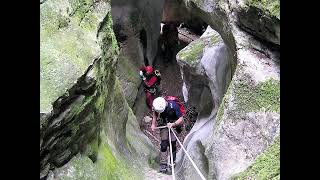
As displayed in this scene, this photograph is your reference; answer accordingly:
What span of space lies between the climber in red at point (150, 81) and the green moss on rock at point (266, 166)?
852cm

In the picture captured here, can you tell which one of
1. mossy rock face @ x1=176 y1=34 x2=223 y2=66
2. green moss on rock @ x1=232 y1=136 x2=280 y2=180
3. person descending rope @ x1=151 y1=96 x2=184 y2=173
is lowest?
person descending rope @ x1=151 y1=96 x2=184 y2=173

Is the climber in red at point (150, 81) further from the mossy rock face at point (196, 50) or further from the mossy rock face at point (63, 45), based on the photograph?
the mossy rock face at point (63, 45)

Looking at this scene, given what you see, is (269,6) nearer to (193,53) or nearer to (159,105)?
(159,105)

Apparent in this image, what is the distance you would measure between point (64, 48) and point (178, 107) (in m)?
4.29

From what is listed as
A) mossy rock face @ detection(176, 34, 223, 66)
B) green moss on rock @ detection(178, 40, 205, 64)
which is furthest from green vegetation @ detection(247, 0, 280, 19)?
green moss on rock @ detection(178, 40, 205, 64)

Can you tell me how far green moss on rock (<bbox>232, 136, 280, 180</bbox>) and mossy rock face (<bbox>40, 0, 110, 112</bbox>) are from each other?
3.06 m

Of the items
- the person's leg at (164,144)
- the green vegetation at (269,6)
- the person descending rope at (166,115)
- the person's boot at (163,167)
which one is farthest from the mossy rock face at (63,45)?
the person's boot at (163,167)

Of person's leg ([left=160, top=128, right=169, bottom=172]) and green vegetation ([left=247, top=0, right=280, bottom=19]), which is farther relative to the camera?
person's leg ([left=160, top=128, right=169, bottom=172])

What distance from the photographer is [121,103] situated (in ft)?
33.7

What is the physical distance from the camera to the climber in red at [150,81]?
1436 centimetres

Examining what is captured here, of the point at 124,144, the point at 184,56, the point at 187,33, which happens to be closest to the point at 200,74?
the point at 184,56

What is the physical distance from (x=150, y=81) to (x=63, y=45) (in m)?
8.61

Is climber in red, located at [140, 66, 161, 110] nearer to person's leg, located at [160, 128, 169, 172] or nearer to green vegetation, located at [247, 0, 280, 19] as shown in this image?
person's leg, located at [160, 128, 169, 172]

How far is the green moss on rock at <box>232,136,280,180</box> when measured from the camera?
5.53m
